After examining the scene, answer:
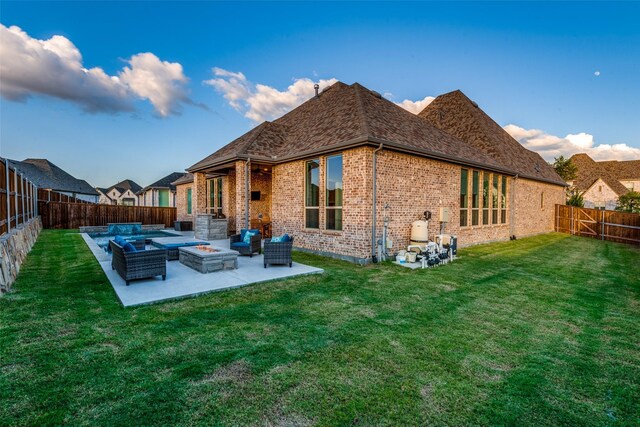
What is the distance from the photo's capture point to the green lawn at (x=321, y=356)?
2461 mm

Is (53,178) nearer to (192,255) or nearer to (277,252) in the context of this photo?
(192,255)

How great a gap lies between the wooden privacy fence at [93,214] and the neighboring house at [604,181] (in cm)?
4245

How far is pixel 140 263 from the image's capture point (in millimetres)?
6133

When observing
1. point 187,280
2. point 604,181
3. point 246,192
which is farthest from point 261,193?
point 604,181

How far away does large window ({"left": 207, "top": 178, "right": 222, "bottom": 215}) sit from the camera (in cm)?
1598

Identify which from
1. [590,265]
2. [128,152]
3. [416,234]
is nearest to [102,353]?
[416,234]

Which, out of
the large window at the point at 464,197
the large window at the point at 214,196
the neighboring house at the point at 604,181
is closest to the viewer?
the large window at the point at 464,197

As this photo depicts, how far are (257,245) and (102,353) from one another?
650 centimetres

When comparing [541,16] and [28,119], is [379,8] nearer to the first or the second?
[541,16]

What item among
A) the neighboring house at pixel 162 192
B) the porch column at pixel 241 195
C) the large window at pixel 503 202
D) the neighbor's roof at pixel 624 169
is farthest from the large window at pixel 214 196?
the neighbor's roof at pixel 624 169

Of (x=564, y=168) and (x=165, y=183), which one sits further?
(x=165, y=183)

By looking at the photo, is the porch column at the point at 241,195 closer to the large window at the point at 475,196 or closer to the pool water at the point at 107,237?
the pool water at the point at 107,237

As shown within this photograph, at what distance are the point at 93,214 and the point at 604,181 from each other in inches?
2118

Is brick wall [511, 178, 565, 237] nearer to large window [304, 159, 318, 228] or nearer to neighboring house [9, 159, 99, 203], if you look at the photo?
large window [304, 159, 318, 228]
